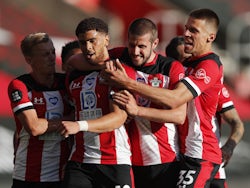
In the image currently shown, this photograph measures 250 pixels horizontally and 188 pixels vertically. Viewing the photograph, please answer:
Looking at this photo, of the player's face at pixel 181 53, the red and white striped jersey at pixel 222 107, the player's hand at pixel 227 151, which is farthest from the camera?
the player's face at pixel 181 53

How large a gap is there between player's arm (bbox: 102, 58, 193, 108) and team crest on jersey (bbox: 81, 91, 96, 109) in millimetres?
305

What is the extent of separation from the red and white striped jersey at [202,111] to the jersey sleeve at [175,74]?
0.07m

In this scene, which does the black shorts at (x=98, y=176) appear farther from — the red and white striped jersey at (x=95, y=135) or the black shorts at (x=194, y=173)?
the black shorts at (x=194, y=173)

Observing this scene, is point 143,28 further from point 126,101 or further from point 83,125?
point 83,125

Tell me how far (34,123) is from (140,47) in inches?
46.5

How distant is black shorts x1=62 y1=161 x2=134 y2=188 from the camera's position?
7094mm

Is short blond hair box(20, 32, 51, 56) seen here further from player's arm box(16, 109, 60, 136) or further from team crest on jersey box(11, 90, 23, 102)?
player's arm box(16, 109, 60, 136)

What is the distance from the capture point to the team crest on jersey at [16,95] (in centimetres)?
742

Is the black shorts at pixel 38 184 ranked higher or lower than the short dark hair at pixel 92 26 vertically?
lower

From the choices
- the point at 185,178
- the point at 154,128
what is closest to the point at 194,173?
the point at 185,178

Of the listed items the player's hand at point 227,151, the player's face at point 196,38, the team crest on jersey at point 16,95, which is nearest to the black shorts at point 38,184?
the team crest on jersey at point 16,95

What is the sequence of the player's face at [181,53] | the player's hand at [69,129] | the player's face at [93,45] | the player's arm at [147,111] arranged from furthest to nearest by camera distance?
the player's face at [181,53]
the player's face at [93,45]
the player's arm at [147,111]
the player's hand at [69,129]

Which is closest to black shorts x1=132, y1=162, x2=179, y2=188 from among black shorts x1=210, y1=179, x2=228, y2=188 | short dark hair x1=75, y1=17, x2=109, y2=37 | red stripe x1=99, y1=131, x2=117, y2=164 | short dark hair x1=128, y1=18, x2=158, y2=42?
red stripe x1=99, y1=131, x2=117, y2=164

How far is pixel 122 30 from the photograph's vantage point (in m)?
17.8
